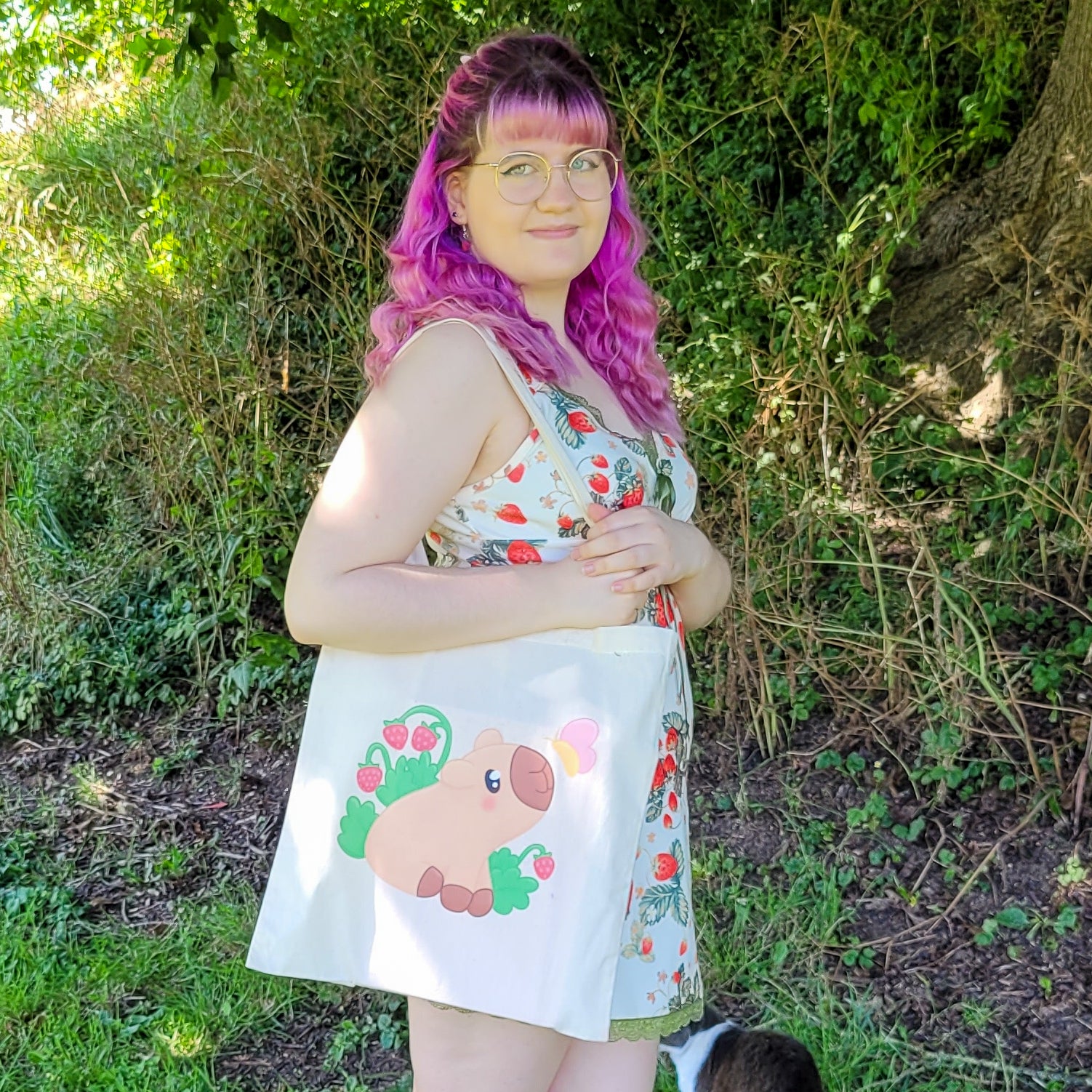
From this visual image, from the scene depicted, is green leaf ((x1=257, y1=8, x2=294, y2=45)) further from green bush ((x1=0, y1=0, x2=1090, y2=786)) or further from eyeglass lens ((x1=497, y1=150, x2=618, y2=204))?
eyeglass lens ((x1=497, y1=150, x2=618, y2=204))

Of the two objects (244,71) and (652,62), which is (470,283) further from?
(244,71)

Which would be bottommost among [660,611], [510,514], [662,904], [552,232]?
[662,904]

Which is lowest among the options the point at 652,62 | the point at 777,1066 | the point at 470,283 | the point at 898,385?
the point at 777,1066

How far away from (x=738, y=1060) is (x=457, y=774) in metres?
1.45

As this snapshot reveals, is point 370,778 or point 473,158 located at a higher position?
point 473,158

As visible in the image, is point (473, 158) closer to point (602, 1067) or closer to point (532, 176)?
point (532, 176)

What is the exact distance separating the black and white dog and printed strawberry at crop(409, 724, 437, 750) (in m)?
1.36

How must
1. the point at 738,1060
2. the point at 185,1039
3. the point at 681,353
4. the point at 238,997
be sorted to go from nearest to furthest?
the point at 738,1060, the point at 185,1039, the point at 238,997, the point at 681,353

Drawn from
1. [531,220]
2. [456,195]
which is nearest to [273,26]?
[456,195]

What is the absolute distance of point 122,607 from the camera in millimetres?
4723

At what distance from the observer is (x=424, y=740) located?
119 cm

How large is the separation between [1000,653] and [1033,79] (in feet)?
6.11

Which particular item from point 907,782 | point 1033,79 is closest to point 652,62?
point 1033,79

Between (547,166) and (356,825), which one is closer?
(356,825)
